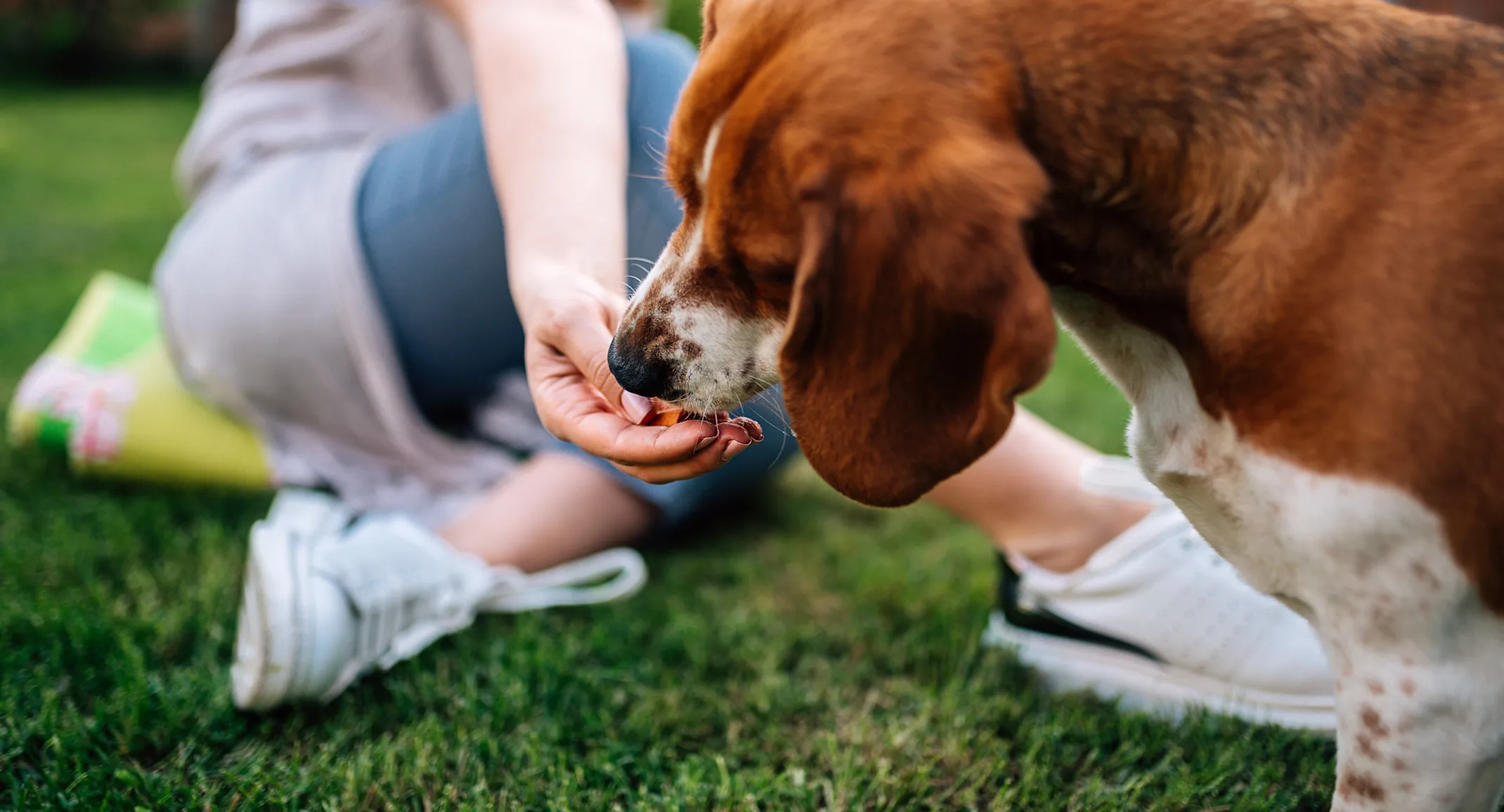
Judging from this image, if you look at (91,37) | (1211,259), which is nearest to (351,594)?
(1211,259)

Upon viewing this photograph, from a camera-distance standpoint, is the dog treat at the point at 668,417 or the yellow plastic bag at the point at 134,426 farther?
the yellow plastic bag at the point at 134,426

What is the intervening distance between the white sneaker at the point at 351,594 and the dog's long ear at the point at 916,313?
123 centimetres

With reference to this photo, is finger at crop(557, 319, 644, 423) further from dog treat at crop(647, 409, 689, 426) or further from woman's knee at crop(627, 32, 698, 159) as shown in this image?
woman's knee at crop(627, 32, 698, 159)

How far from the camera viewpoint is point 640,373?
1.77 meters

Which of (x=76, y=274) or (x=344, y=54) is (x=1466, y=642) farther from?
(x=76, y=274)

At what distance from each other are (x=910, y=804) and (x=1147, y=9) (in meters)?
1.31

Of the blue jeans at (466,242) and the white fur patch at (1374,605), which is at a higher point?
the white fur patch at (1374,605)

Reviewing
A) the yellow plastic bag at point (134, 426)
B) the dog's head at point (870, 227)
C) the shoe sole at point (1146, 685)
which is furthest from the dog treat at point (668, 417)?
the yellow plastic bag at point (134, 426)

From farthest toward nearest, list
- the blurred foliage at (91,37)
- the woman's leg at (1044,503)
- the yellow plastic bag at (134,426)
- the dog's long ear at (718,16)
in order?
the blurred foliage at (91,37) < the yellow plastic bag at (134,426) < the woman's leg at (1044,503) < the dog's long ear at (718,16)

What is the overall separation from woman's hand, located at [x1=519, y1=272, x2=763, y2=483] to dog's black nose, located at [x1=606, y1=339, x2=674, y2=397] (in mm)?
67

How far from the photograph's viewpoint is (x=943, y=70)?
4.84 ft

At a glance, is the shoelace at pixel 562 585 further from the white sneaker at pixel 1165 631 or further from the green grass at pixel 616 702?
the white sneaker at pixel 1165 631

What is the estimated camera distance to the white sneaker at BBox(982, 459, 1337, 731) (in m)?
2.32

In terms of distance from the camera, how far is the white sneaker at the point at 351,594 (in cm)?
228
